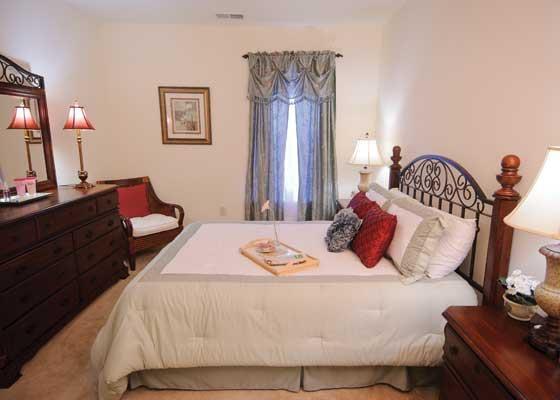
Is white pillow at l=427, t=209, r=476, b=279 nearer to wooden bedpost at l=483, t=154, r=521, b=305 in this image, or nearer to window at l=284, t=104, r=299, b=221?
wooden bedpost at l=483, t=154, r=521, b=305

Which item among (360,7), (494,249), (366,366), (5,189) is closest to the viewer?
(494,249)

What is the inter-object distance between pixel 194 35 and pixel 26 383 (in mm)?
3601

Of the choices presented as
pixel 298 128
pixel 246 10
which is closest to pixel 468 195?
pixel 298 128

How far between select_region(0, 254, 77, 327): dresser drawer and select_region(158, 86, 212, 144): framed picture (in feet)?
6.67

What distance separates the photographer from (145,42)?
3.75 m

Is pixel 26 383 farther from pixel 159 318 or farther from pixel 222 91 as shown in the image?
pixel 222 91

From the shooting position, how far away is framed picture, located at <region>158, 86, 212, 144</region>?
12.7ft

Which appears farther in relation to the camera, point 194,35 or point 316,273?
point 194,35

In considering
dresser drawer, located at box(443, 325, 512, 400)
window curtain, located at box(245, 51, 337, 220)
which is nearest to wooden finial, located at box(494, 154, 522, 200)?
dresser drawer, located at box(443, 325, 512, 400)

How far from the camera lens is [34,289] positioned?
80.4 inches

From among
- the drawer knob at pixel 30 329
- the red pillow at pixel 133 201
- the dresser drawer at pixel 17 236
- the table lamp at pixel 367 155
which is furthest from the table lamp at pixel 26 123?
the table lamp at pixel 367 155

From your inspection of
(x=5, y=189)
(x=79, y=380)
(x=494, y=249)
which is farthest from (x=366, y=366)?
(x=5, y=189)

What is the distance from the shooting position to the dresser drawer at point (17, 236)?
1811mm

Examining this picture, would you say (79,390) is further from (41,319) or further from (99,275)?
(99,275)
